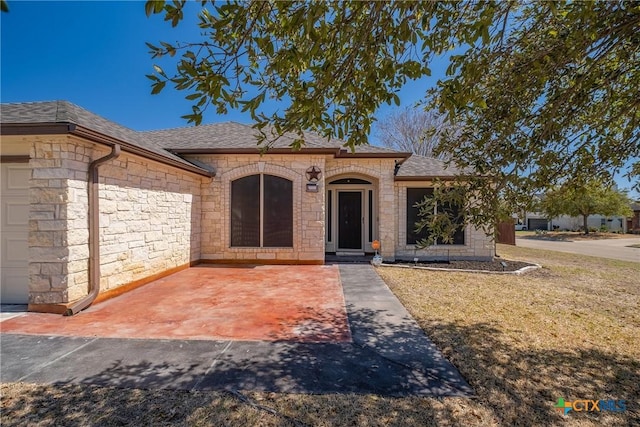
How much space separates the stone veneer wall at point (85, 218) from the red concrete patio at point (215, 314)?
508 millimetres

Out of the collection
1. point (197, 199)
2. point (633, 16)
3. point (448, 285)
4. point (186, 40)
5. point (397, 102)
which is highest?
point (633, 16)

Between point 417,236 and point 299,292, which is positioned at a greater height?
point 417,236

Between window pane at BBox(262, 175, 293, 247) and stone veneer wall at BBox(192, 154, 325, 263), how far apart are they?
0.53ft

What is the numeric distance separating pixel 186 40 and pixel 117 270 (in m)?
5.16

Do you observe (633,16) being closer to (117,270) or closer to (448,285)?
(448,285)

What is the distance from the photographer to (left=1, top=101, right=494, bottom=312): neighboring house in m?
4.71

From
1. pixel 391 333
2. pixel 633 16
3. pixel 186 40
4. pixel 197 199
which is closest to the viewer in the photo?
pixel 186 40

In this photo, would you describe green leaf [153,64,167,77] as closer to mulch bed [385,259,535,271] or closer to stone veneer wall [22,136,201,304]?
stone veneer wall [22,136,201,304]

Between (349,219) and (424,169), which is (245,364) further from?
(424,169)

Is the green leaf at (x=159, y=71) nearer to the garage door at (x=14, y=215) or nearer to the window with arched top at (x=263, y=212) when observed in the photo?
the garage door at (x=14, y=215)

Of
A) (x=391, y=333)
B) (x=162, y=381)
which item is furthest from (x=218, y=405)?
(x=391, y=333)

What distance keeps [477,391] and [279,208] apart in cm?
716

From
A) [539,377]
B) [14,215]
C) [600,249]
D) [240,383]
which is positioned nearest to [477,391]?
[539,377]

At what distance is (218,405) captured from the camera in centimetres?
253
